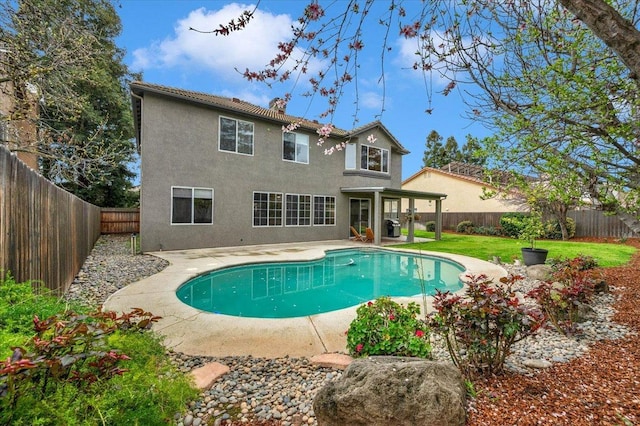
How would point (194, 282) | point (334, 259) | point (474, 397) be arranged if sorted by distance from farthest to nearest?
1. point (334, 259)
2. point (194, 282)
3. point (474, 397)

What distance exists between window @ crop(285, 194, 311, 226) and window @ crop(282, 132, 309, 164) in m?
2.02

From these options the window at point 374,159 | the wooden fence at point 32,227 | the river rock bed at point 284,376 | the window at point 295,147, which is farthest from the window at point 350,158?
the wooden fence at point 32,227

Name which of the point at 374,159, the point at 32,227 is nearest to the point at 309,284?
the point at 32,227

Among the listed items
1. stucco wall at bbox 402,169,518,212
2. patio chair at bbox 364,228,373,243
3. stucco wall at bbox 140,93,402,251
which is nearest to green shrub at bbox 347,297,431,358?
stucco wall at bbox 140,93,402,251

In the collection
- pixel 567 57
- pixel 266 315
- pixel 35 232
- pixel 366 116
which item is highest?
pixel 567 57

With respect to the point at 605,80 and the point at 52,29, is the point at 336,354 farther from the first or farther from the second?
the point at 52,29

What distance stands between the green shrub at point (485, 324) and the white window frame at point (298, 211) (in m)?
13.2

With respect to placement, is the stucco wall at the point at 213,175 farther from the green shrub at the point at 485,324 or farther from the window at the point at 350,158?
the green shrub at the point at 485,324

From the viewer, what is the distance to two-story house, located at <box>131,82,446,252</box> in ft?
39.9

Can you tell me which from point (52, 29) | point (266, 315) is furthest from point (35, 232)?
point (52, 29)

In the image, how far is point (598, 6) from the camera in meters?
2.11

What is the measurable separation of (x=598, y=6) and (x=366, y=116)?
225cm

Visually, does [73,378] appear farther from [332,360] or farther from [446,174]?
[446,174]

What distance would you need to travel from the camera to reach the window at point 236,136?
45.6 feet
